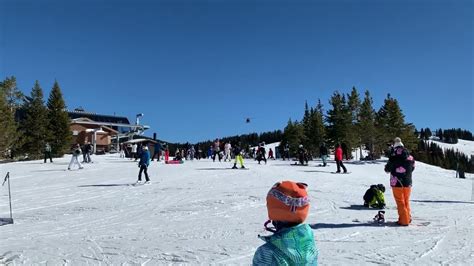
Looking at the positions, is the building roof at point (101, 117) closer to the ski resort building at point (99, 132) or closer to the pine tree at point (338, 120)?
the ski resort building at point (99, 132)

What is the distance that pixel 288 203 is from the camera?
124 inches

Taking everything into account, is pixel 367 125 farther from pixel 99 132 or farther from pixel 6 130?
pixel 99 132

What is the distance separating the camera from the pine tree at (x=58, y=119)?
49656 mm

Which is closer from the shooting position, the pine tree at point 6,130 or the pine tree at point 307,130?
the pine tree at point 6,130

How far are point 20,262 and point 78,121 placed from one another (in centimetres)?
8218

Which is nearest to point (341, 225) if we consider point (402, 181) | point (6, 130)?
point (402, 181)

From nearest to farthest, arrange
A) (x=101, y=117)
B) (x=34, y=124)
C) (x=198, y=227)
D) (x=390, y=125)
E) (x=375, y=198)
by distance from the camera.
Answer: (x=198, y=227) → (x=375, y=198) → (x=34, y=124) → (x=390, y=125) → (x=101, y=117)

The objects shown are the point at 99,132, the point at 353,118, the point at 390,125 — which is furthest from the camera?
the point at 99,132

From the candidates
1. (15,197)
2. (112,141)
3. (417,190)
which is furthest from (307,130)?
(15,197)

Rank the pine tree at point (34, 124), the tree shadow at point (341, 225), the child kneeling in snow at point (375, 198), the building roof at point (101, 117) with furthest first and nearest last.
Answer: the building roof at point (101, 117)
the pine tree at point (34, 124)
the child kneeling in snow at point (375, 198)
the tree shadow at point (341, 225)

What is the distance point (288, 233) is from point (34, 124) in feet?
162

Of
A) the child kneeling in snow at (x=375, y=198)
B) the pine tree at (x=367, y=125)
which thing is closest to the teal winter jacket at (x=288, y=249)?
the child kneeling in snow at (x=375, y=198)

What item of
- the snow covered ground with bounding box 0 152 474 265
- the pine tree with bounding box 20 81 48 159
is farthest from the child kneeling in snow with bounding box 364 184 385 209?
the pine tree with bounding box 20 81 48 159

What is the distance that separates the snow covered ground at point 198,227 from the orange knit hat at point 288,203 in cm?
372
